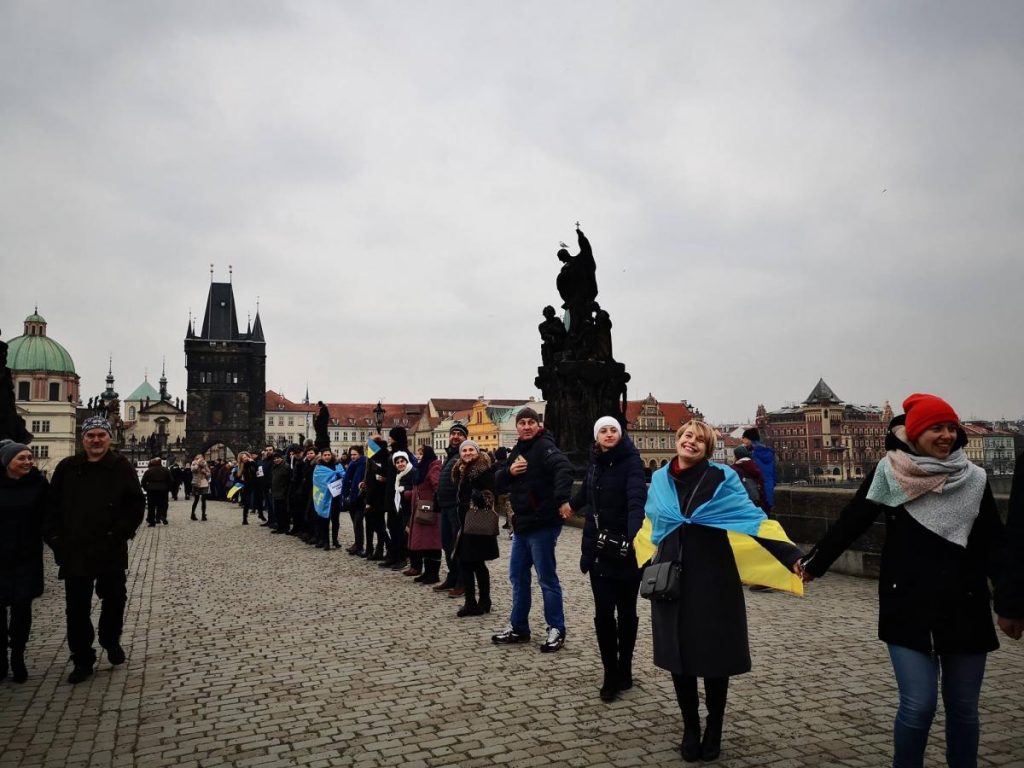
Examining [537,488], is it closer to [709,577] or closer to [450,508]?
[709,577]

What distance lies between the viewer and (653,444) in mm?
95938

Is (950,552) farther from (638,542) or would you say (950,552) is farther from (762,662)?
(762,662)

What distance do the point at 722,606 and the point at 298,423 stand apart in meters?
134

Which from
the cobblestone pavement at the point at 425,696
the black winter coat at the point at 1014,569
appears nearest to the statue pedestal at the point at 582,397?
the cobblestone pavement at the point at 425,696

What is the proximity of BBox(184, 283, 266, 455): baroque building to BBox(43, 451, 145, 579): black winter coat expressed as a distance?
104 m

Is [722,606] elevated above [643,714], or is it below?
above

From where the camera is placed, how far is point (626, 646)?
5.11 meters

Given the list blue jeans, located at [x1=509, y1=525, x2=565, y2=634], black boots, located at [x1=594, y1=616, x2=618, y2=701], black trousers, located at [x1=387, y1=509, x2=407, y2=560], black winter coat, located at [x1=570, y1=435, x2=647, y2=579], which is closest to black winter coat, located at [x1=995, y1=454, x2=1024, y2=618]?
black winter coat, located at [x1=570, y1=435, x2=647, y2=579]

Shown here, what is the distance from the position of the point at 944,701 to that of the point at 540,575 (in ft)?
11.4

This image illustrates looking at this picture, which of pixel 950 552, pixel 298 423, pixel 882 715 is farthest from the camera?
pixel 298 423

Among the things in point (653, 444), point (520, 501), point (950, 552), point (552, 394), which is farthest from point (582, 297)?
point (653, 444)

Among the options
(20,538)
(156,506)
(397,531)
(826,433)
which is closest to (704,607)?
(20,538)

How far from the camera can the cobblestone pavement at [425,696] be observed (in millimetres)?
4074

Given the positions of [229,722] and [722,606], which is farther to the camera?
[229,722]
